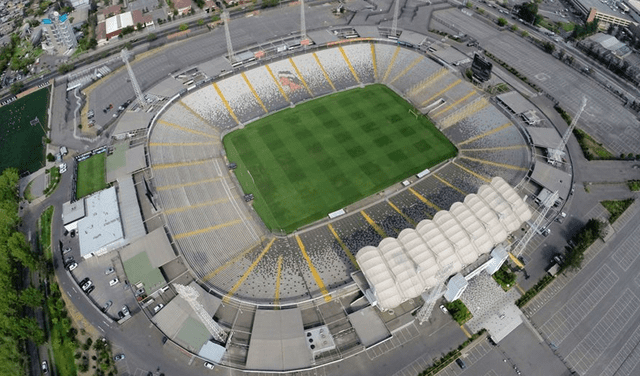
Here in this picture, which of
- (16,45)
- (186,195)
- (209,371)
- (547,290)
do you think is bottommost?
(547,290)

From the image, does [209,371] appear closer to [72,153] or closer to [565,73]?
[72,153]

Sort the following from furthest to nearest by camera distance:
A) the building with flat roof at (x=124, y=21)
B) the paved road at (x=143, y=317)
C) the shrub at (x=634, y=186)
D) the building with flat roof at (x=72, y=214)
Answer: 1. the building with flat roof at (x=124, y=21)
2. the shrub at (x=634, y=186)
3. the building with flat roof at (x=72, y=214)
4. the paved road at (x=143, y=317)

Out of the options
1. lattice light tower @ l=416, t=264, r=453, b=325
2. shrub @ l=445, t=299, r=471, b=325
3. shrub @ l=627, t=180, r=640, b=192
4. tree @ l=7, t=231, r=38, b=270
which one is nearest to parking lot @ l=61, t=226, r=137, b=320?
tree @ l=7, t=231, r=38, b=270

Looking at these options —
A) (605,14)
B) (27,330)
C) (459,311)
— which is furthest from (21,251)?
(605,14)

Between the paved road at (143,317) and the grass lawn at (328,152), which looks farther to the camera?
the grass lawn at (328,152)

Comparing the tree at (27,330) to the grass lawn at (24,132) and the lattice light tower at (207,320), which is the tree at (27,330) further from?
the grass lawn at (24,132)

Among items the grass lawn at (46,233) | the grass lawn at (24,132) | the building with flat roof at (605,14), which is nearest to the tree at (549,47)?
the building with flat roof at (605,14)

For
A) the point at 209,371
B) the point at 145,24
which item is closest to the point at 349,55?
the point at 145,24
